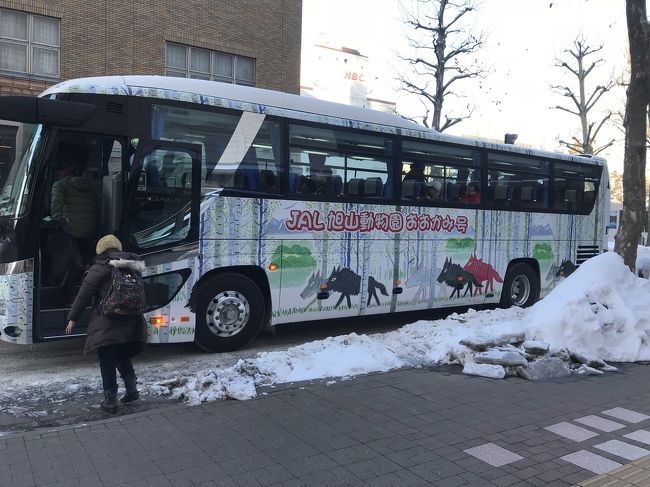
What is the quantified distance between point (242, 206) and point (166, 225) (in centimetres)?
103

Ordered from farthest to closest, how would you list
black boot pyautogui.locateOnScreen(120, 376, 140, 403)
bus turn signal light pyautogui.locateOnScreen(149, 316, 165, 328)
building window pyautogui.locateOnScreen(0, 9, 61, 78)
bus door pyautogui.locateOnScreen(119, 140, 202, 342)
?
building window pyautogui.locateOnScreen(0, 9, 61, 78), bus turn signal light pyautogui.locateOnScreen(149, 316, 165, 328), bus door pyautogui.locateOnScreen(119, 140, 202, 342), black boot pyautogui.locateOnScreen(120, 376, 140, 403)

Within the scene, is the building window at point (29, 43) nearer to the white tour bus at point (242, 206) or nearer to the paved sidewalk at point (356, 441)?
the white tour bus at point (242, 206)

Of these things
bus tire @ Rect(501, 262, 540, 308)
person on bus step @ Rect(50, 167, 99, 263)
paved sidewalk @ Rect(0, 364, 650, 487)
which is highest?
person on bus step @ Rect(50, 167, 99, 263)

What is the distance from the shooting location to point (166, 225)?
6.74 meters

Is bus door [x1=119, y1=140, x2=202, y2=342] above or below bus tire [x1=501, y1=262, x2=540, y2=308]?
above

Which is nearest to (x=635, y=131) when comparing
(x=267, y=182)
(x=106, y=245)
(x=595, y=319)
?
(x=595, y=319)

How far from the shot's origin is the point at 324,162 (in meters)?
8.11

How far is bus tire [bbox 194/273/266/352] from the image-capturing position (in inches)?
281

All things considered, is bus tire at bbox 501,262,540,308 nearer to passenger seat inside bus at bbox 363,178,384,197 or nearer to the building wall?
passenger seat inside bus at bbox 363,178,384,197

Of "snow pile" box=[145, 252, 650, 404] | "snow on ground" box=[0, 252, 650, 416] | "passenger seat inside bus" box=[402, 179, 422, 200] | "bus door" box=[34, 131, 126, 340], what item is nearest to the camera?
"snow on ground" box=[0, 252, 650, 416]

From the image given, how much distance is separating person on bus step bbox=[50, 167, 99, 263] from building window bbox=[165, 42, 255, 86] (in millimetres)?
15249

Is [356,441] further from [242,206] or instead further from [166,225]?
[242,206]

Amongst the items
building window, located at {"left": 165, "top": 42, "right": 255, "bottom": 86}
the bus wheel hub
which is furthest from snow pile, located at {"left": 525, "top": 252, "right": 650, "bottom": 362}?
building window, located at {"left": 165, "top": 42, "right": 255, "bottom": 86}

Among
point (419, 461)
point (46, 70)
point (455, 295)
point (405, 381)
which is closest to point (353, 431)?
point (419, 461)
